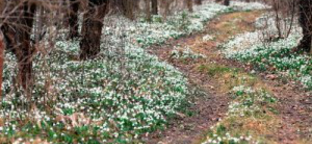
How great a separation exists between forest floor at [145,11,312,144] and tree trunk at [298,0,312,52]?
2.86 meters

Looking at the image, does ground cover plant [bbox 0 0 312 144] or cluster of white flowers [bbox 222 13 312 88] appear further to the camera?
cluster of white flowers [bbox 222 13 312 88]

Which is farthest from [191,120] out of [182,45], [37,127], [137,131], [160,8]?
[160,8]

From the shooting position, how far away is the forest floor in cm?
1105

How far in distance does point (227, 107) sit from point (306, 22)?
26.5ft

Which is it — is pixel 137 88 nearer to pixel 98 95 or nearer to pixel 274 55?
pixel 98 95

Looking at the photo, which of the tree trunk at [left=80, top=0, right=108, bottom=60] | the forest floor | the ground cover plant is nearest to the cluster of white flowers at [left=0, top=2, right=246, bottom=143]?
the ground cover plant

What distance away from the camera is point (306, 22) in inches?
768

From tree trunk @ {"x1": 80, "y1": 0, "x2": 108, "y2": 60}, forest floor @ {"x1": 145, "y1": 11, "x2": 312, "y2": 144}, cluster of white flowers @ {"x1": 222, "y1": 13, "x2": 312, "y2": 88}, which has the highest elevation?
tree trunk @ {"x1": 80, "y1": 0, "x2": 108, "y2": 60}

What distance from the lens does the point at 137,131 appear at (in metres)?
11.0

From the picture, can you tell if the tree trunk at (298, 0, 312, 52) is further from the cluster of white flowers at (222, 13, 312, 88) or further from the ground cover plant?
the cluster of white flowers at (222, 13, 312, 88)

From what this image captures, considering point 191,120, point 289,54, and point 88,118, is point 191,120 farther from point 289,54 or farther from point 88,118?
point 289,54

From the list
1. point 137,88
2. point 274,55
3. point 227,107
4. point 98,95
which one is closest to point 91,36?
point 137,88

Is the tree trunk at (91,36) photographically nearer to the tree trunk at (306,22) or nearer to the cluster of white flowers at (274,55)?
the cluster of white flowers at (274,55)

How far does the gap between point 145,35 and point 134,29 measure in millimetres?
1479
